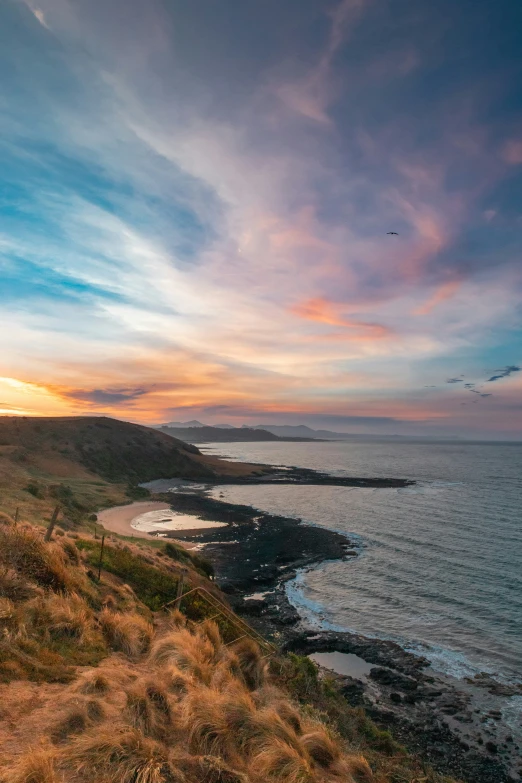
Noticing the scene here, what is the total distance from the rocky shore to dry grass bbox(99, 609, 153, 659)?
1106 centimetres

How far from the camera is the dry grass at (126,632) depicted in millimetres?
12211

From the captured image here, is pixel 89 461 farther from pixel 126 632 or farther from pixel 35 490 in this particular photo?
pixel 126 632

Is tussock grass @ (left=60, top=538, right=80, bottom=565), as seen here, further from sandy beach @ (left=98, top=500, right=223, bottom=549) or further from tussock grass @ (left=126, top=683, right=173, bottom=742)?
sandy beach @ (left=98, top=500, right=223, bottom=549)

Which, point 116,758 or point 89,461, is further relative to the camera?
point 89,461

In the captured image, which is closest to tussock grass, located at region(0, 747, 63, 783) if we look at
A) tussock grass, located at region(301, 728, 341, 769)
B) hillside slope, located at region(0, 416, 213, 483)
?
tussock grass, located at region(301, 728, 341, 769)

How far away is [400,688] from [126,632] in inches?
588

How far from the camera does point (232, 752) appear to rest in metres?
7.69

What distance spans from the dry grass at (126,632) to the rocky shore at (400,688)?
11061mm

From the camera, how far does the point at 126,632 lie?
41.3 ft

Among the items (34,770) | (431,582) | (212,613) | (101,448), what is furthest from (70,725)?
(101,448)

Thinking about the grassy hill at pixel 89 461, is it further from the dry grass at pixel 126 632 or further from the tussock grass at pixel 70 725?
the tussock grass at pixel 70 725

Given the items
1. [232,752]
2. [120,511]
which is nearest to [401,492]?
[120,511]

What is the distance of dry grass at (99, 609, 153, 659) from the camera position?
12.2 meters

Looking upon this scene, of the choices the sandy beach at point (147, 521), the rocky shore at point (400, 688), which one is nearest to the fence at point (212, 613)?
the rocky shore at point (400, 688)
